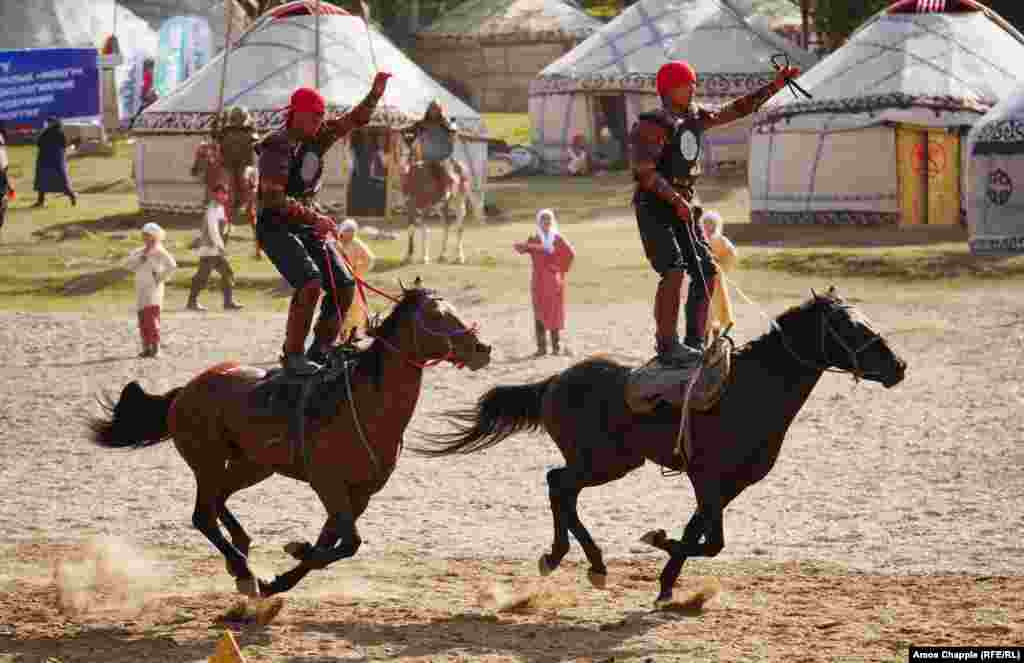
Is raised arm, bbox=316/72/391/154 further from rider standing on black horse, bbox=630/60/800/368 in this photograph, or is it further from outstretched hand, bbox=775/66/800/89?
outstretched hand, bbox=775/66/800/89

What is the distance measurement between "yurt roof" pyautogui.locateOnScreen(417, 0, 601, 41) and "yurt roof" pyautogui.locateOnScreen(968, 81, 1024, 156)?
25.0 metres

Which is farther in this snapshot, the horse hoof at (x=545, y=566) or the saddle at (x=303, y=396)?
the horse hoof at (x=545, y=566)

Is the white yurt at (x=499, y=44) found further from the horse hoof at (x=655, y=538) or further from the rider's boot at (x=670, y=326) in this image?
the horse hoof at (x=655, y=538)

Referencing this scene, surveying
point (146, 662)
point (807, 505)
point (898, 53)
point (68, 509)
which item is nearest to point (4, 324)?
point (68, 509)

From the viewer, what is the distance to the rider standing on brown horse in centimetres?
2692

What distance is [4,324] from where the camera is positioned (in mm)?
19672

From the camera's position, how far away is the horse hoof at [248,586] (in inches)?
344

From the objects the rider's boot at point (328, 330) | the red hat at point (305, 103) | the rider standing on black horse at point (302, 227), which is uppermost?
the red hat at point (305, 103)

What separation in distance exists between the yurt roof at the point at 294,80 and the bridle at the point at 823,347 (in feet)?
72.5

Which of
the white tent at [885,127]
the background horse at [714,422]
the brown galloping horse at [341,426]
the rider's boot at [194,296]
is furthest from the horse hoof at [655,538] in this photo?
the white tent at [885,127]

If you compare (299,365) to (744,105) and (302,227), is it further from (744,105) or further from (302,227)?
(744,105)

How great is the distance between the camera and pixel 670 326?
9.10 m

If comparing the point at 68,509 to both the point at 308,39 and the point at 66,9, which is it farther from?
the point at 66,9

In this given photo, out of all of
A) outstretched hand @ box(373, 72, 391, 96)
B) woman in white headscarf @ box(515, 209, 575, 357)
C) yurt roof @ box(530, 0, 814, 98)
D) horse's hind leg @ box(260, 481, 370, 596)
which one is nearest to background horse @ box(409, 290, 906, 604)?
horse's hind leg @ box(260, 481, 370, 596)
